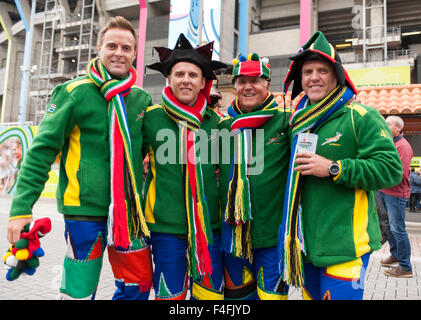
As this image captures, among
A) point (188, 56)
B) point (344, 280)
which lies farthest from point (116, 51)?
point (344, 280)

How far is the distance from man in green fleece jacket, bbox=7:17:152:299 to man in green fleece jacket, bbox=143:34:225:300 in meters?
0.13

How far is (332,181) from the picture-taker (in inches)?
75.3

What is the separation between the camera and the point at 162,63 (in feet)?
8.26

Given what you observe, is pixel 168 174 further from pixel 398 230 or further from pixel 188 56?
pixel 398 230

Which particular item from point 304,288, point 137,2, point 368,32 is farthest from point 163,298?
point 137,2

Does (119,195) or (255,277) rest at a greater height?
(119,195)

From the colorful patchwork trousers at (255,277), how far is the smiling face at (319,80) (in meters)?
1.06

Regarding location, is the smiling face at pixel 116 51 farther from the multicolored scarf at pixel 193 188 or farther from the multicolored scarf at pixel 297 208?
the multicolored scarf at pixel 297 208

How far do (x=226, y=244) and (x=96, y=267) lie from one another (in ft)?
2.87

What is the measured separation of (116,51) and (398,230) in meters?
4.53

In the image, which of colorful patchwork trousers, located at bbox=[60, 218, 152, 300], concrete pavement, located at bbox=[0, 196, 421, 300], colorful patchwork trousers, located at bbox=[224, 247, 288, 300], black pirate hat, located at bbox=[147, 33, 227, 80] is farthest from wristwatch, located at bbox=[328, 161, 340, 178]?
concrete pavement, located at bbox=[0, 196, 421, 300]

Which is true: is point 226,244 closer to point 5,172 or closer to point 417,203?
point 417,203

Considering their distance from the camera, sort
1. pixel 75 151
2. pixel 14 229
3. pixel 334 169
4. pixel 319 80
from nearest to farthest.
Result: pixel 334 169, pixel 14 229, pixel 319 80, pixel 75 151

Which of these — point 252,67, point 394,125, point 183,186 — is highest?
point 394,125
